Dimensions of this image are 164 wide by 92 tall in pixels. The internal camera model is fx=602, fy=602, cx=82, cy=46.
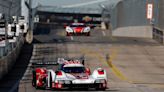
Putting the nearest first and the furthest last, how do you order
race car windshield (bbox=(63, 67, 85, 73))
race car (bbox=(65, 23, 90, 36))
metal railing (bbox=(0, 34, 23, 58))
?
race car windshield (bbox=(63, 67, 85, 73))
metal railing (bbox=(0, 34, 23, 58))
race car (bbox=(65, 23, 90, 36))

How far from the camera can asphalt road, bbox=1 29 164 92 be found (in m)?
26.2

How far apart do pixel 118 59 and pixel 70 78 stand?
17624 millimetres

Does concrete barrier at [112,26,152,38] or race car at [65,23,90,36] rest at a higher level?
race car at [65,23,90,36]

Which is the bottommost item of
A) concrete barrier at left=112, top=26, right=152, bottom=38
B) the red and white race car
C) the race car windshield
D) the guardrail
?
concrete barrier at left=112, top=26, right=152, bottom=38

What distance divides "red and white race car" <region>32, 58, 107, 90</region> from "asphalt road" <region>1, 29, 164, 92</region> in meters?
0.42

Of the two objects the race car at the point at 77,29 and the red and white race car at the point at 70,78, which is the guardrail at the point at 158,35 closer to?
the race car at the point at 77,29

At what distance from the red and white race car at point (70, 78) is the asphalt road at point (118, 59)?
42cm

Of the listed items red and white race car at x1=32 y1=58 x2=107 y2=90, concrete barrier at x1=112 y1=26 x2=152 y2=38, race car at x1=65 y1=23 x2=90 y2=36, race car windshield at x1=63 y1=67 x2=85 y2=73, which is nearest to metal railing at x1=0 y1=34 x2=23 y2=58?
red and white race car at x1=32 y1=58 x2=107 y2=90

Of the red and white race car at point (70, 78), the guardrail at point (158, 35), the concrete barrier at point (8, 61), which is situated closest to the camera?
the red and white race car at point (70, 78)

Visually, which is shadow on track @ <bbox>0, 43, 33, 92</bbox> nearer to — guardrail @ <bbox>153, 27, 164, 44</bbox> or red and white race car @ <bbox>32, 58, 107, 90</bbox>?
red and white race car @ <bbox>32, 58, 107, 90</bbox>

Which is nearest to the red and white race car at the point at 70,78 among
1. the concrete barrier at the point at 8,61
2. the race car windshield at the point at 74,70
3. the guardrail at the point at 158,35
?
the race car windshield at the point at 74,70

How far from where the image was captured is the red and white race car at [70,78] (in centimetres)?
2226

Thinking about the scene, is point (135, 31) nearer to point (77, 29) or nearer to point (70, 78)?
point (77, 29)

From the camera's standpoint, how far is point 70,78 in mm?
22391
